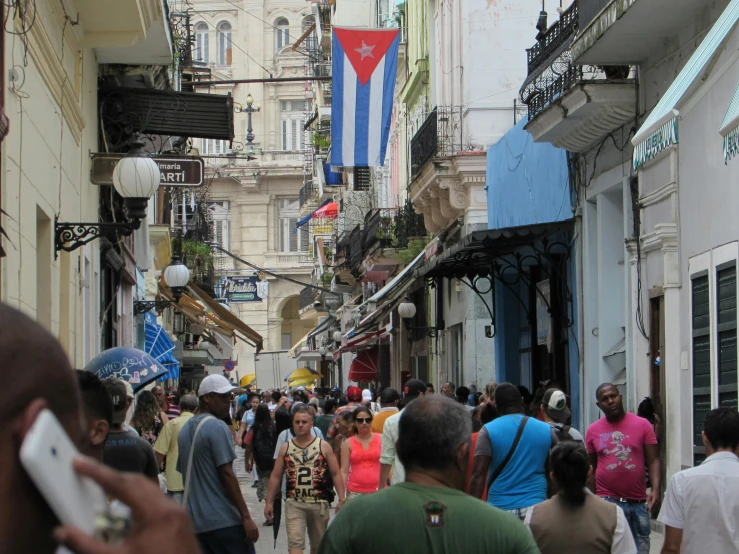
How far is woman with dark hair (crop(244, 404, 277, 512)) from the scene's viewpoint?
1884 cm

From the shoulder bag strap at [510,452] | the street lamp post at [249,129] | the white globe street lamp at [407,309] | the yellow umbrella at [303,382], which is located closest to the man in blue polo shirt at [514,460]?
the shoulder bag strap at [510,452]

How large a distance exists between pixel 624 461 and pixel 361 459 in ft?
10.8

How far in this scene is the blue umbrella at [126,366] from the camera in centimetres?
1168

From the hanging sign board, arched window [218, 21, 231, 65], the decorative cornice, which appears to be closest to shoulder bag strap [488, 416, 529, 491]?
the decorative cornice

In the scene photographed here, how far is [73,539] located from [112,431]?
20.4 ft

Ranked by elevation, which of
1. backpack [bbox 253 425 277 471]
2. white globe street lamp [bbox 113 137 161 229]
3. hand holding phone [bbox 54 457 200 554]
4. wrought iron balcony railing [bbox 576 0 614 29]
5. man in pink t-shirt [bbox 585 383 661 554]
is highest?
wrought iron balcony railing [bbox 576 0 614 29]

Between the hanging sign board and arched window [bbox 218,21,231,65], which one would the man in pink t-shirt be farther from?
arched window [bbox 218,21,231,65]

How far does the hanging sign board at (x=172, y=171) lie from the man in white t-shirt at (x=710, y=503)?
32.1 feet

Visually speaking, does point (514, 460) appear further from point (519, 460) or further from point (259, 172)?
point (259, 172)

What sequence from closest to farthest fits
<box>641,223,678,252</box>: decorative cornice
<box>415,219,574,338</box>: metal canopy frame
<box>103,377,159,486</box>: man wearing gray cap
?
<box>103,377,159,486</box>: man wearing gray cap < <box>641,223,678,252</box>: decorative cornice < <box>415,219,574,338</box>: metal canopy frame

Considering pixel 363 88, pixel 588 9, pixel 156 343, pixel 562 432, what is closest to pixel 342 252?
pixel 156 343

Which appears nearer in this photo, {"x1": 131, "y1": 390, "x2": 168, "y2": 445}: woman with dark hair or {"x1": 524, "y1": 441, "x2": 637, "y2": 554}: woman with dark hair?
{"x1": 524, "y1": 441, "x2": 637, "y2": 554}: woman with dark hair

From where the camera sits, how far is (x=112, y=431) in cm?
740

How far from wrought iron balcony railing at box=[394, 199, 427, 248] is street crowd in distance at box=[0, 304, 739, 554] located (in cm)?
1866
